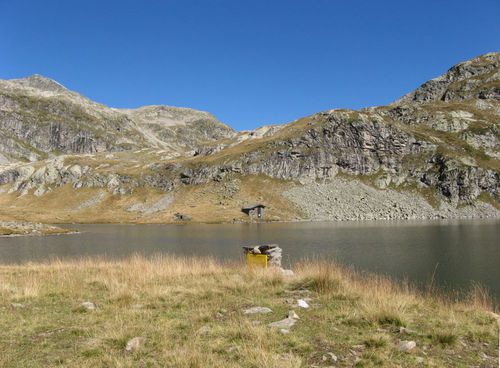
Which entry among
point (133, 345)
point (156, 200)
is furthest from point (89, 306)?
point (156, 200)

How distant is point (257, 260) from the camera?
2617cm

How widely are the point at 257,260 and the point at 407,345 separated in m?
15.9

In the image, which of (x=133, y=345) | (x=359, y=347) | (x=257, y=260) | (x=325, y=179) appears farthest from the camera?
(x=325, y=179)

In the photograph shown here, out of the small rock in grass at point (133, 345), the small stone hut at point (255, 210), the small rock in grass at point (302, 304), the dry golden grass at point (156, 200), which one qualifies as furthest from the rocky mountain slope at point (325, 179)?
the small rock in grass at point (133, 345)

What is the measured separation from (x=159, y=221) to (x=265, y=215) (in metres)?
35.2

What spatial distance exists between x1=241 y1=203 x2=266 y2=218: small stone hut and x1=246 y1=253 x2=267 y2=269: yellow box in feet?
357

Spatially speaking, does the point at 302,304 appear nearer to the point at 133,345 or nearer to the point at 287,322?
the point at 287,322

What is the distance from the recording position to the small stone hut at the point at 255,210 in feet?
447

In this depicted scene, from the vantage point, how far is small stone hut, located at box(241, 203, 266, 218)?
136 m

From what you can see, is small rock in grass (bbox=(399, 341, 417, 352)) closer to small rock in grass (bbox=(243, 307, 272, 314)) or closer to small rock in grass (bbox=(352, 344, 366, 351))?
small rock in grass (bbox=(352, 344, 366, 351))

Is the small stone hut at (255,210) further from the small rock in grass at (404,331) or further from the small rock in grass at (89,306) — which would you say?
the small rock in grass at (404,331)

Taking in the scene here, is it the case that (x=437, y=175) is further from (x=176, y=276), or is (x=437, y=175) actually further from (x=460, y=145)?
(x=176, y=276)

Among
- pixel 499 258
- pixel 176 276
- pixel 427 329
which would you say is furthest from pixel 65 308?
pixel 499 258

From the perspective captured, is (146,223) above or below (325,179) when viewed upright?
below
